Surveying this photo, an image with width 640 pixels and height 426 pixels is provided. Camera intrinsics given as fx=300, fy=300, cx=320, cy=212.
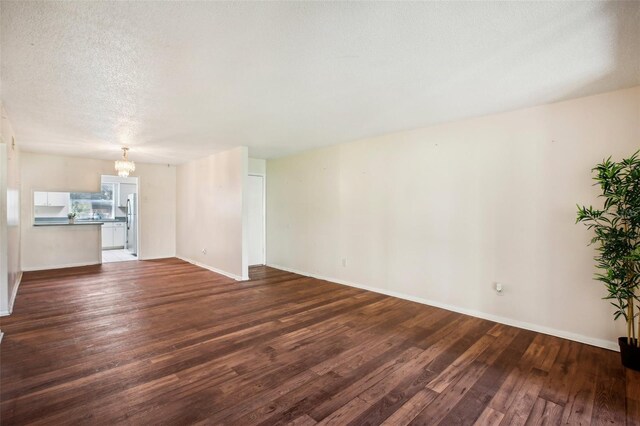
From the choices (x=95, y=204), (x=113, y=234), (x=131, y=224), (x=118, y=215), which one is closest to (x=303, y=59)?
(x=131, y=224)

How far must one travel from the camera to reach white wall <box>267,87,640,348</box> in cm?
302

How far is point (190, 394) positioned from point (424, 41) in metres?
2.96

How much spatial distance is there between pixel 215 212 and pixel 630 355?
6340mm

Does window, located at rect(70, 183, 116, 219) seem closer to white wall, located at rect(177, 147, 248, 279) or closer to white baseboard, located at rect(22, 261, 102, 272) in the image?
white baseboard, located at rect(22, 261, 102, 272)

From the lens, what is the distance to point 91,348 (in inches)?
112

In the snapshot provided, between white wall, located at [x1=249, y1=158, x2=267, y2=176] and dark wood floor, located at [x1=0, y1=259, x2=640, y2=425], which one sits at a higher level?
white wall, located at [x1=249, y1=158, x2=267, y2=176]

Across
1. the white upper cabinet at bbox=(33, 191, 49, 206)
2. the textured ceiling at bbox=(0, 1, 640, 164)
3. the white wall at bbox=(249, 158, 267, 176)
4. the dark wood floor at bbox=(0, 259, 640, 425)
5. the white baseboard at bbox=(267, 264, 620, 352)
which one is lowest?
the dark wood floor at bbox=(0, 259, 640, 425)

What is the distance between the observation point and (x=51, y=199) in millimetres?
7371

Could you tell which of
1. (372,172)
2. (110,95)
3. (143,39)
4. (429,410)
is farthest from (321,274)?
(143,39)

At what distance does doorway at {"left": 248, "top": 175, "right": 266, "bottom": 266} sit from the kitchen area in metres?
3.44

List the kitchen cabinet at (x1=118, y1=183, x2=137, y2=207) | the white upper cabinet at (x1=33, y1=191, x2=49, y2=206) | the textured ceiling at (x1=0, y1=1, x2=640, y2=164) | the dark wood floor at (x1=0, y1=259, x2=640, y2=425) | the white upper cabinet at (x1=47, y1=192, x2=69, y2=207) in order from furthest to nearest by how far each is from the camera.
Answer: the kitchen cabinet at (x1=118, y1=183, x2=137, y2=207), the white upper cabinet at (x1=47, y1=192, x2=69, y2=207), the white upper cabinet at (x1=33, y1=191, x2=49, y2=206), the dark wood floor at (x1=0, y1=259, x2=640, y2=425), the textured ceiling at (x1=0, y1=1, x2=640, y2=164)

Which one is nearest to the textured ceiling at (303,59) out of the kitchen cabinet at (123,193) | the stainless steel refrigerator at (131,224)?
the stainless steel refrigerator at (131,224)

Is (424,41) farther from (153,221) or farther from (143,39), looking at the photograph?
(153,221)

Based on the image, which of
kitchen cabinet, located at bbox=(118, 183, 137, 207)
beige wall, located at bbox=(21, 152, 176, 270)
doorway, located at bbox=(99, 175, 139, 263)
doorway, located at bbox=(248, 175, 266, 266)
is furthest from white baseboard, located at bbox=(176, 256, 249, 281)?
kitchen cabinet, located at bbox=(118, 183, 137, 207)
